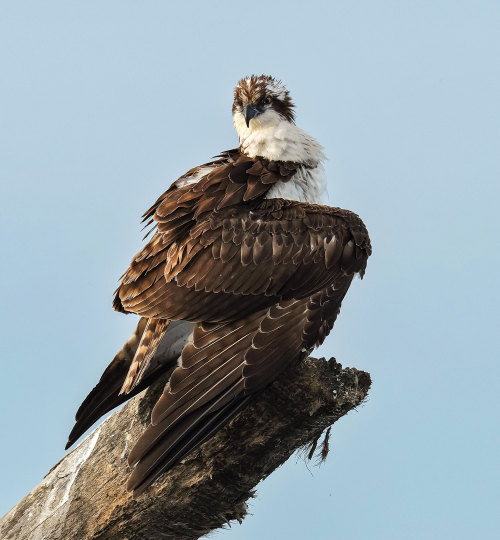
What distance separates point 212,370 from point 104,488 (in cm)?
115

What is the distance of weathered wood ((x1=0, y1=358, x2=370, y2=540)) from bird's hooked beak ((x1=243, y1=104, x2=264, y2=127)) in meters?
2.64

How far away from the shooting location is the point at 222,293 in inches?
235

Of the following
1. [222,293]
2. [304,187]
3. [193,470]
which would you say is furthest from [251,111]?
[193,470]

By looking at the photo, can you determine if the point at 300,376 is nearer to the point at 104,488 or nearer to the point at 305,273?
the point at 305,273

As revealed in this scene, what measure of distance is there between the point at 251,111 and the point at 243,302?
2219 millimetres

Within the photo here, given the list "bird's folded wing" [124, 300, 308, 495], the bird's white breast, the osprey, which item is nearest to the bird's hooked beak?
the osprey

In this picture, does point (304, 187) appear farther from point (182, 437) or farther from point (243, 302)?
point (182, 437)

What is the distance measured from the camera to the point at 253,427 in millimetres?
5422

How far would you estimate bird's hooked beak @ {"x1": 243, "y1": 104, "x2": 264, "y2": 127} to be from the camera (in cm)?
736

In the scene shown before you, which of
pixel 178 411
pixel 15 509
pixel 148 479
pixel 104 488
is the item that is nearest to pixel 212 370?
pixel 178 411

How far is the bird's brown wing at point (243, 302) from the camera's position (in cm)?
522

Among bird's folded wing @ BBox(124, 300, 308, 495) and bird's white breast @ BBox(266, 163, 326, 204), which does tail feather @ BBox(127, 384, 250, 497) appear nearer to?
bird's folded wing @ BBox(124, 300, 308, 495)

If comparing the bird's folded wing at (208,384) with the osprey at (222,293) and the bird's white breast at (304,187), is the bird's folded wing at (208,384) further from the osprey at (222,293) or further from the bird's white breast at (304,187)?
the bird's white breast at (304,187)

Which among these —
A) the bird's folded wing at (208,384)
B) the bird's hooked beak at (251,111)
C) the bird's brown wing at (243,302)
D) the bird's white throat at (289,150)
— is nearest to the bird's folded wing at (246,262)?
the bird's brown wing at (243,302)
